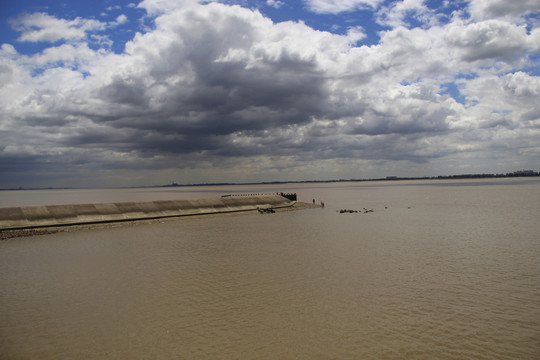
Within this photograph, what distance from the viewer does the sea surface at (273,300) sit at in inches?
428

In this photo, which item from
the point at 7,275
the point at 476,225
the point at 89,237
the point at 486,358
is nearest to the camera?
the point at 486,358

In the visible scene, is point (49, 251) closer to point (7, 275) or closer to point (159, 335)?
point (7, 275)

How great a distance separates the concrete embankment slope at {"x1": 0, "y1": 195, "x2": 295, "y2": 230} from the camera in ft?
123

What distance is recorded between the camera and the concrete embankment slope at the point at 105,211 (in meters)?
37.4

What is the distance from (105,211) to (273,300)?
36344mm

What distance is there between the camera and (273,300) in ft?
49.3

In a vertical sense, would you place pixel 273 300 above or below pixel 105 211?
below

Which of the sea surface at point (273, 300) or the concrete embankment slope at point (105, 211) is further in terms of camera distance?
the concrete embankment slope at point (105, 211)

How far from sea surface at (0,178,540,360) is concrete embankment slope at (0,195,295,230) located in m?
9.39

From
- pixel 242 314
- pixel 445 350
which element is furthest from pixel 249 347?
pixel 445 350

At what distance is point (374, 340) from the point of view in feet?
36.7

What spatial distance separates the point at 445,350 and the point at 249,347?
5.84 m

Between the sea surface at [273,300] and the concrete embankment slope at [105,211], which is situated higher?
the concrete embankment slope at [105,211]

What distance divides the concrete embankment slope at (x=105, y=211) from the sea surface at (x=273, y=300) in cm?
939
